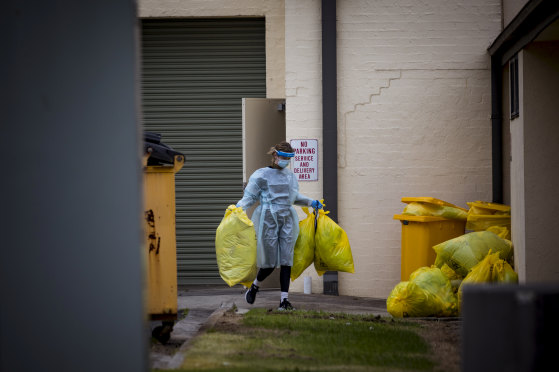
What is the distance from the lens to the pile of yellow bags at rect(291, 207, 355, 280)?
9445 mm

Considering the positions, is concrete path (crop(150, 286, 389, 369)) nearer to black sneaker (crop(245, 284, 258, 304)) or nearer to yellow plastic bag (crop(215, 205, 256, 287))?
black sneaker (crop(245, 284, 258, 304))

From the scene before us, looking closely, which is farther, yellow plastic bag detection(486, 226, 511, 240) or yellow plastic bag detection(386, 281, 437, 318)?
yellow plastic bag detection(486, 226, 511, 240)

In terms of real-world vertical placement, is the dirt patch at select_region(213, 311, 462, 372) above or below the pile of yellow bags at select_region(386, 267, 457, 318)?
below

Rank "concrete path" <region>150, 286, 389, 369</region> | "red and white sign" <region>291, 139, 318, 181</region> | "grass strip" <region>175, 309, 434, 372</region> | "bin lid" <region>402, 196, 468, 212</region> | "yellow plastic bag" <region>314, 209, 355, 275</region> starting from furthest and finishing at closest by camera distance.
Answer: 1. "red and white sign" <region>291, 139, 318, 181</region>
2. "bin lid" <region>402, 196, 468, 212</region>
3. "yellow plastic bag" <region>314, 209, 355, 275</region>
4. "concrete path" <region>150, 286, 389, 369</region>
5. "grass strip" <region>175, 309, 434, 372</region>

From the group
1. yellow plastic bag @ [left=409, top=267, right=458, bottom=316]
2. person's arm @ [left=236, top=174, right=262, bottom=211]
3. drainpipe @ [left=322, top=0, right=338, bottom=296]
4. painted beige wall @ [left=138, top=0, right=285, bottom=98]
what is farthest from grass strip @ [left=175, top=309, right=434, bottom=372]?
painted beige wall @ [left=138, top=0, right=285, bottom=98]

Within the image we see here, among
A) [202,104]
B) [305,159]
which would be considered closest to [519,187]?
[305,159]

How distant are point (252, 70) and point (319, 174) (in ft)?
6.63

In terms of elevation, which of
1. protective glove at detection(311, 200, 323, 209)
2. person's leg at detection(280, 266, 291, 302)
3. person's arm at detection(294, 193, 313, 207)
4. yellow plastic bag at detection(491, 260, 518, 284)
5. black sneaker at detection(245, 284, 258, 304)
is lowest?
black sneaker at detection(245, 284, 258, 304)

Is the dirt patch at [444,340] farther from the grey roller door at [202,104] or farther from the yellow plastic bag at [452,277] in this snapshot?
the grey roller door at [202,104]

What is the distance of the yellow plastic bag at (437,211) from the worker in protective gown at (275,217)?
65.6 inches

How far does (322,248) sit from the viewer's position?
9.48 m

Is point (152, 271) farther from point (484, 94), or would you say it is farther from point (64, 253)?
point (484, 94)

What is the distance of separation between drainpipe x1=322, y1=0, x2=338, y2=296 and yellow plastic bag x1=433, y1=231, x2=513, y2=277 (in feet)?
6.84

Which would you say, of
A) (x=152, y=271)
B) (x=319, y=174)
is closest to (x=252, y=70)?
(x=319, y=174)
